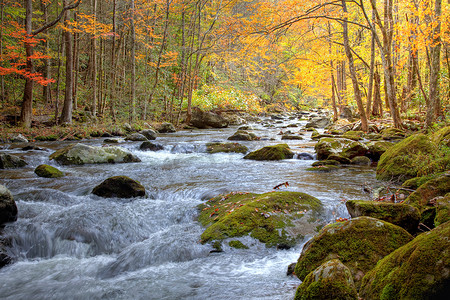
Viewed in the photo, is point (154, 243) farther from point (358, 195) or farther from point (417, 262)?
point (358, 195)

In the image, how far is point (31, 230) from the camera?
4422 mm

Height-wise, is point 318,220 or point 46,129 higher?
point 46,129

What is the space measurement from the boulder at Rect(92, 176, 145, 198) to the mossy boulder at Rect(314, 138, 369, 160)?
6486 mm

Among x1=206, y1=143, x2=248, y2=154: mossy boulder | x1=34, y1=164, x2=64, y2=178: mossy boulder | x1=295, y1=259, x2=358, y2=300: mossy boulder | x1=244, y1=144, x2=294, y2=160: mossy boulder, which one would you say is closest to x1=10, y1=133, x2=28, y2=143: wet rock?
x1=34, y1=164, x2=64, y2=178: mossy boulder

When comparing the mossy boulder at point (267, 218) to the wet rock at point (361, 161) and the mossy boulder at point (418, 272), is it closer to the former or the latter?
the mossy boulder at point (418, 272)

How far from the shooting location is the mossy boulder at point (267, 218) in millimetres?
4004

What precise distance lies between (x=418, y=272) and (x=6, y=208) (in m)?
5.40

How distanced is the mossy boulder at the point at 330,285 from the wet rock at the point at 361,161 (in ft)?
24.8

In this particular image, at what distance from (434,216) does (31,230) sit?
5.59 metres

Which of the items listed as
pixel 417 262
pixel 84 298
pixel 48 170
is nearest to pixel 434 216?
pixel 417 262

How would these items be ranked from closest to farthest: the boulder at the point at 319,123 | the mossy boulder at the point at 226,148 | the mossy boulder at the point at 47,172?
the mossy boulder at the point at 47,172 < the mossy boulder at the point at 226,148 < the boulder at the point at 319,123

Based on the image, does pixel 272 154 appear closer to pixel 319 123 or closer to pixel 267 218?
pixel 267 218

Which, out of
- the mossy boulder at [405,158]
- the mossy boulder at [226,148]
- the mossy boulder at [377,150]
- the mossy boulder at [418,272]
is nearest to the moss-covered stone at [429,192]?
the mossy boulder at [405,158]

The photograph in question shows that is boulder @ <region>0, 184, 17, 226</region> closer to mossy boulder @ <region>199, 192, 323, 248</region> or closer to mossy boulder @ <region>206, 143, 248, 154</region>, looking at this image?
mossy boulder @ <region>199, 192, 323, 248</region>
